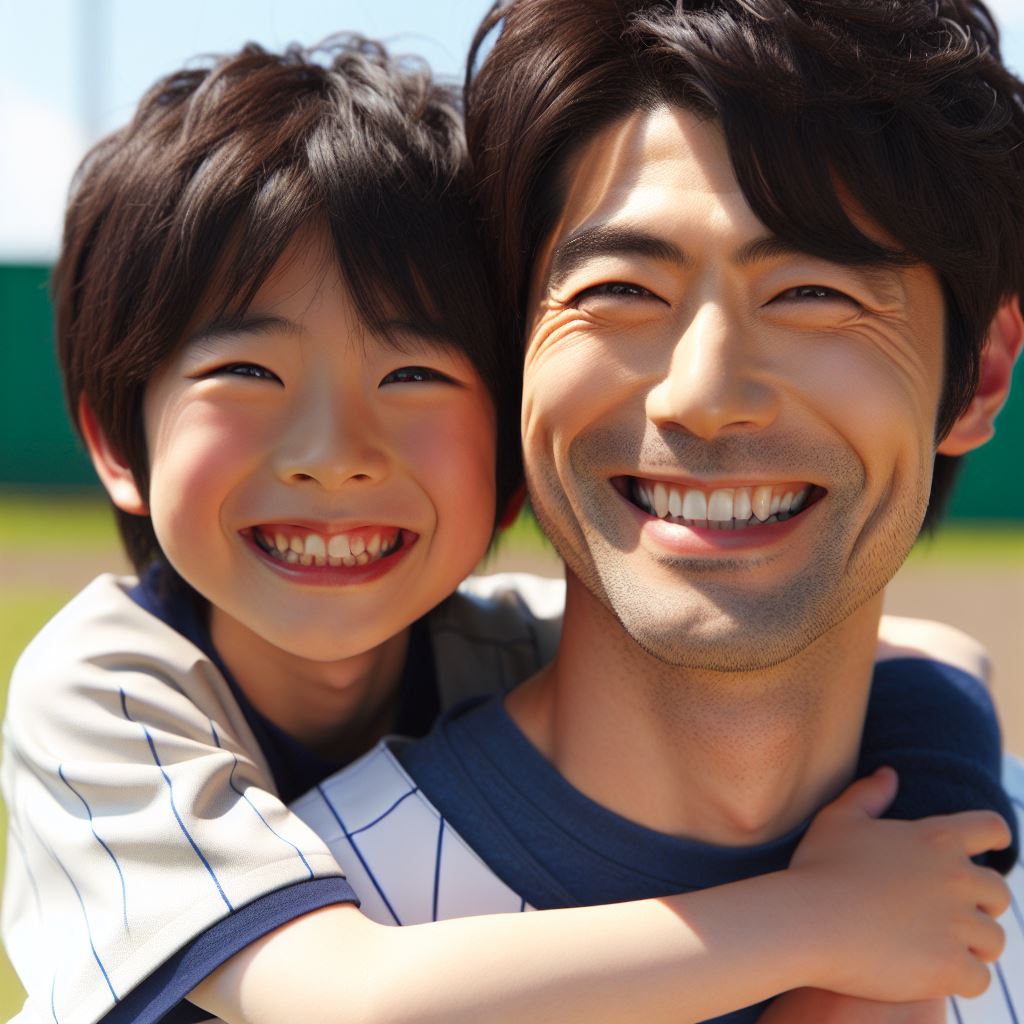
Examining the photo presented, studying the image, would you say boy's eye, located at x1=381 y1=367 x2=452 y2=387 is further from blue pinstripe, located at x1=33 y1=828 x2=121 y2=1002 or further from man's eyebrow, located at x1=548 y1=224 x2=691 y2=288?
blue pinstripe, located at x1=33 y1=828 x2=121 y2=1002

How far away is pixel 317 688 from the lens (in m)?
2.75

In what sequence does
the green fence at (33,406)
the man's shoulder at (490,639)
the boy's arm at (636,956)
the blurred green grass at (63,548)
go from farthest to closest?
the green fence at (33,406), the blurred green grass at (63,548), the man's shoulder at (490,639), the boy's arm at (636,956)

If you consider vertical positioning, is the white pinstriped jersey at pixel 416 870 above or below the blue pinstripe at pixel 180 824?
below

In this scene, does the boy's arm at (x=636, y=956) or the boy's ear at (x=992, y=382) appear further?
the boy's ear at (x=992, y=382)

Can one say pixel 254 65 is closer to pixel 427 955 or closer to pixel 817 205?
pixel 817 205

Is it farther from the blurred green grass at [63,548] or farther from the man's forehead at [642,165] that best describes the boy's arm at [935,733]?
the blurred green grass at [63,548]

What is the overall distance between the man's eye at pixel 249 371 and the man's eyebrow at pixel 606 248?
1.57 feet

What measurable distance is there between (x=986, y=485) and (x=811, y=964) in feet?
42.8

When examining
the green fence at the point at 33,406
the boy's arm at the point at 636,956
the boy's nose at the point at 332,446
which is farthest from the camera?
the green fence at the point at 33,406

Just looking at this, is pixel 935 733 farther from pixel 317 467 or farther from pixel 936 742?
pixel 317 467

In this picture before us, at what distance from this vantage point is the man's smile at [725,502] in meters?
2.07

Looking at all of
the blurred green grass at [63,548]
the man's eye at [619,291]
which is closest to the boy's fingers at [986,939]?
the man's eye at [619,291]

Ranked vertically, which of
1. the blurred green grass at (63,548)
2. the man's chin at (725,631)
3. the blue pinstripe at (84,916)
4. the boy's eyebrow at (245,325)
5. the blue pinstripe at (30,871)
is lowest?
the blurred green grass at (63,548)

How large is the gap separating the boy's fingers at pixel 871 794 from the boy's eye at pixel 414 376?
92cm
